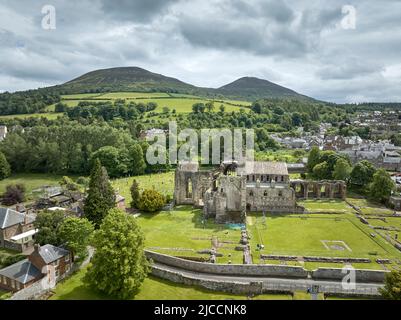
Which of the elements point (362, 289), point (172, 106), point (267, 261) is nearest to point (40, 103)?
point (172, 106)

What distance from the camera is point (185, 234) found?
126 ft

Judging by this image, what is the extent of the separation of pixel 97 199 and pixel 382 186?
43.1m

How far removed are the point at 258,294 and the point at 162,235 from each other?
14911 millimetres

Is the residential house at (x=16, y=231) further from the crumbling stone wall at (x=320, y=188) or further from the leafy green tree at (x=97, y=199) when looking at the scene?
the crumbling stone wall at (x=320, y=188)

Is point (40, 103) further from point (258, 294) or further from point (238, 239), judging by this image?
point (258, 294)

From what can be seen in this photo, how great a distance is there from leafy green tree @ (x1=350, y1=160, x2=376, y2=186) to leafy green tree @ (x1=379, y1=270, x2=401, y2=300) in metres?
36.4

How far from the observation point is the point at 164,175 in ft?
240

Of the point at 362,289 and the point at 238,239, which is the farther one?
the point at 238,239

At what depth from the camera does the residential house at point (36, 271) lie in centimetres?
2648

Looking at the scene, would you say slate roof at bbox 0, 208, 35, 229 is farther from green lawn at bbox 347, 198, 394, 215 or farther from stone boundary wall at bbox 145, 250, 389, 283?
green lawn at bbox 347, 198, 394, 215

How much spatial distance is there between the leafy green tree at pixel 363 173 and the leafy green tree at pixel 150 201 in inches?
1417

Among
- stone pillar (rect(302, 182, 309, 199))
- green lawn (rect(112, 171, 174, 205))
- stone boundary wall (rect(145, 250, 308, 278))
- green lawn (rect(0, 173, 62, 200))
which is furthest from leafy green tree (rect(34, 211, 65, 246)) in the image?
stone pillar (rect(302, 182, 309, 199))
